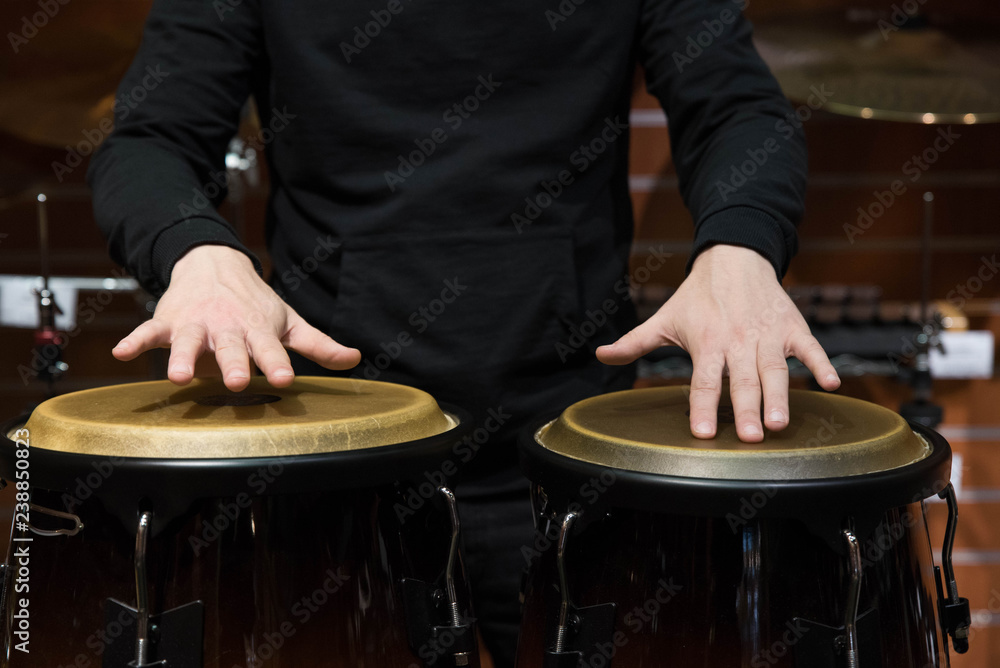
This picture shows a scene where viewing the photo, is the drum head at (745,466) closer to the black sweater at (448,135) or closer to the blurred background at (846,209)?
the black sweater at (448,135)

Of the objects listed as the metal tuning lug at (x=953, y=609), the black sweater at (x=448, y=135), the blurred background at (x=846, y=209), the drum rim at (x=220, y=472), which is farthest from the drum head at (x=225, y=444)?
the blurred background at (x=846, y=209)

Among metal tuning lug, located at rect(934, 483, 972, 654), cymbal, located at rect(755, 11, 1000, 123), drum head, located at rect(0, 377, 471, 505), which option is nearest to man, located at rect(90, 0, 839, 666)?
drum head, located at rect(0, 377, 471, 505)

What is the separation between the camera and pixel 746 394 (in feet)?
1.97

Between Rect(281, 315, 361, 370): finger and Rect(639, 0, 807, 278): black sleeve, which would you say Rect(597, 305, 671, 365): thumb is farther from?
Rect(281, 315, 361, 370): finger

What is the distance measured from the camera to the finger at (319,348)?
0.67m

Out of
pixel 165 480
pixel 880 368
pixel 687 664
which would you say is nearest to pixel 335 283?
pixel 165 480

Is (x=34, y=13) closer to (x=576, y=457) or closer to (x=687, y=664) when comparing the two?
(x=576, y=457)

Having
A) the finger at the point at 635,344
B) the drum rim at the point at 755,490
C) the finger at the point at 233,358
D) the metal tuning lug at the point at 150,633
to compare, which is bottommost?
the metal tuning lug at the point at 150,633

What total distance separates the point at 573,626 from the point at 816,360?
27 cm

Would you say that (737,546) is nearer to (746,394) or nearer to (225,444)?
(746,394)

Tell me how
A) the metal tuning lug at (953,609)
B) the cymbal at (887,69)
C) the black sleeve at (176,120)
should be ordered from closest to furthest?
the metal tuning lug at (953,609)
the black sleeve at (176,120)
the cymbal at (887,69)

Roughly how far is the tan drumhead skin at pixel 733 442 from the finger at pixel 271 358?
21 centimetres

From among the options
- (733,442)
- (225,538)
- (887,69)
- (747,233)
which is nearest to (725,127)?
(747,233)

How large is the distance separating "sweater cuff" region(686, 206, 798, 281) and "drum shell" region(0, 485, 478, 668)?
0.34m
